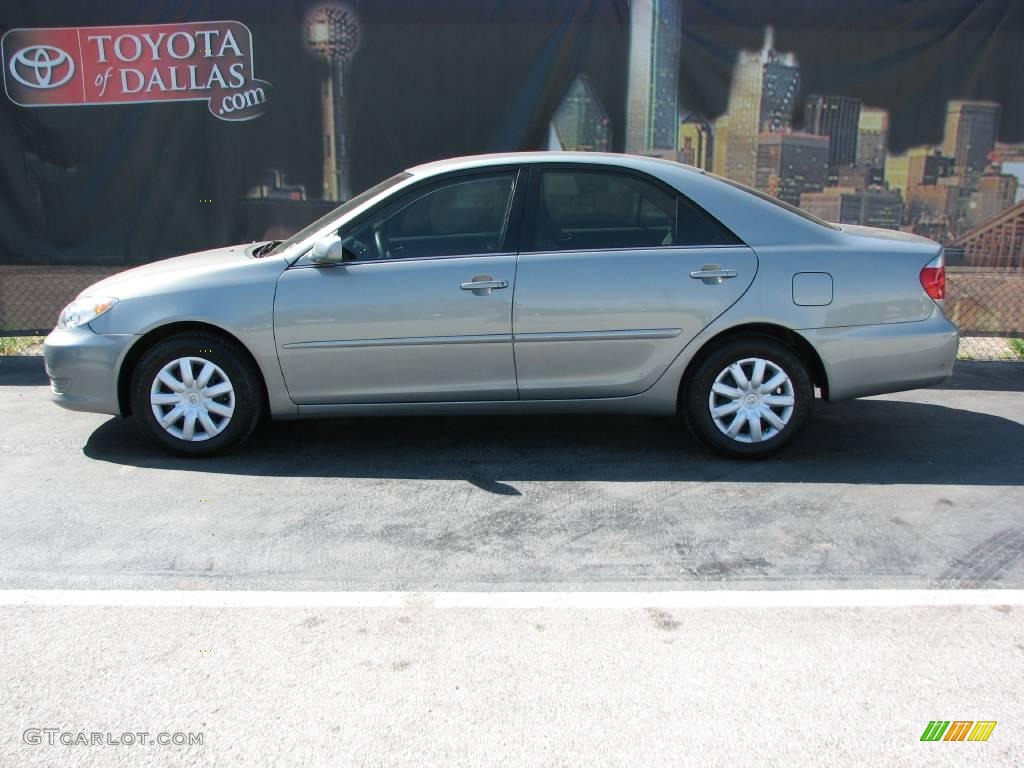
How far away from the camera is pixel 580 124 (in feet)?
28.4

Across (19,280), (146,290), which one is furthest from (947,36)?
(19,280)

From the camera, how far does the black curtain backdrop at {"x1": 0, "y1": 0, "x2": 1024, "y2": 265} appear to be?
8.39 meters

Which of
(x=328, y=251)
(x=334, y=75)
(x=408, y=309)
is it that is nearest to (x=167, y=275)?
(x=328, y=251)

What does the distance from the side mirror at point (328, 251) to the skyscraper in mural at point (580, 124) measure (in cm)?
420

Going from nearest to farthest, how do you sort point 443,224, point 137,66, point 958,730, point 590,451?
1. point 958,730
2. point 443,224
3. point 590,451
4. point 137,66

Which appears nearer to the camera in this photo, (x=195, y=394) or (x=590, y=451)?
(x=195, y=394)

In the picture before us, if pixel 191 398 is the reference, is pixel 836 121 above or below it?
above

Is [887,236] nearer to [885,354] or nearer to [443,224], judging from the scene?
[885,354]

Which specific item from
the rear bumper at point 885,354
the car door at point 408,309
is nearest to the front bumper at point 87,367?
the car door at point 408,309

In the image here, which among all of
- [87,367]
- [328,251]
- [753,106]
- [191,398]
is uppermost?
[753,106]

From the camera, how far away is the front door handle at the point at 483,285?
4.98 meters

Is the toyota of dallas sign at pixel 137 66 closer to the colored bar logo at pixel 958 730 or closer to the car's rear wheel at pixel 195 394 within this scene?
the car's rear wheel at pixel 195 394

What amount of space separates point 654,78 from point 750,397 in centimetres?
443

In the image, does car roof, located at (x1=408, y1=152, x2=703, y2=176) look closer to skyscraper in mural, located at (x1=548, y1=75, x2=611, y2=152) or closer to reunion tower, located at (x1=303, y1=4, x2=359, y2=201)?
skyscraper in mural, located at (x1=548, y1=75, x2=611, y2=152)
